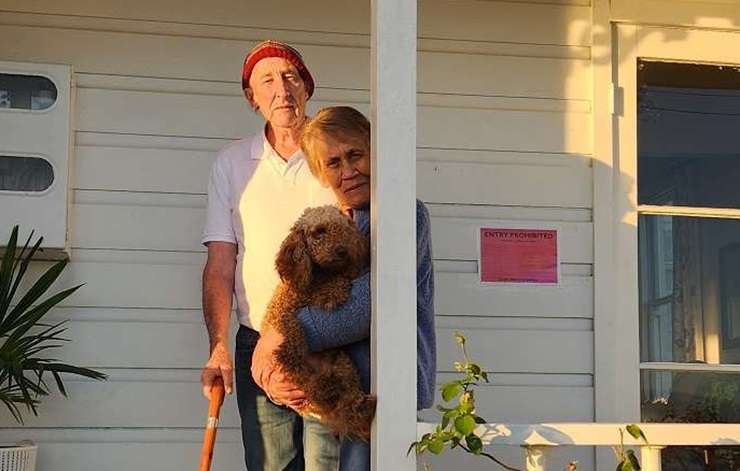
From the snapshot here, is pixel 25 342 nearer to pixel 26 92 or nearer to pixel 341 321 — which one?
pixel 26 92

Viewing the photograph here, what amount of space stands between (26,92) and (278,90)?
110 centimetres

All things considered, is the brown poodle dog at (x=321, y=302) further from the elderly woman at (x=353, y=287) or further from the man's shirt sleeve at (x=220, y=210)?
the man's shirt sleeve at (x=220, y=210)

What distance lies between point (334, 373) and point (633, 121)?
6.00ft

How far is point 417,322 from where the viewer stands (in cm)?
272

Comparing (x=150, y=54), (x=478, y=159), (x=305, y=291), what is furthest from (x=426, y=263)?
(x=150, y=54)

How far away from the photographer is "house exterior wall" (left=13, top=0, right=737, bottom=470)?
145 inches

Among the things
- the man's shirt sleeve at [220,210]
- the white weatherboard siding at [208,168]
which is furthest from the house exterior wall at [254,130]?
the man's shirt sleeve at [220,210]

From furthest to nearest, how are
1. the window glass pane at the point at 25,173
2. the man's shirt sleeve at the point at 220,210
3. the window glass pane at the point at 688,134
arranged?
the window glass pane at the point at 688,134 < the window glass pane at the point at 25,173 < the man's shirt sleeve at the point at 220,210

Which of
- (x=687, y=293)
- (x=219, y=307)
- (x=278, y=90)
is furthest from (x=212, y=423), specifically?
(x=687, y=293)

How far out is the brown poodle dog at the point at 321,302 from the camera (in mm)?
2545

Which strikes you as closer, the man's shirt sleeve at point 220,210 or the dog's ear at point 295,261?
the dog's ear at point 295,261

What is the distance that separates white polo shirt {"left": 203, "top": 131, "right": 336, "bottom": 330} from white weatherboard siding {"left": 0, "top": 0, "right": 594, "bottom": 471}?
691 millimetres

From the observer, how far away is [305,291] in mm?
2580

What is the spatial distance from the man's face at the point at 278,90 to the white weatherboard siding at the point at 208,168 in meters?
0.79
